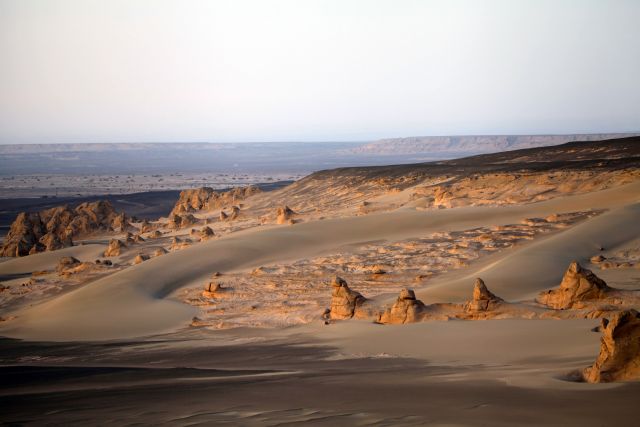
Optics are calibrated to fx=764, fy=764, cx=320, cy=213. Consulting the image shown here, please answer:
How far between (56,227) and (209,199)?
10.4 m

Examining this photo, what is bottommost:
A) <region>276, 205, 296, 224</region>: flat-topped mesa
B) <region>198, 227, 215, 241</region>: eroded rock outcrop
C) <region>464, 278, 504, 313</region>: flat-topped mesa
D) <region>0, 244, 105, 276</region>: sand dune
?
<region>0, 244, 105, 276</region>: sand dune

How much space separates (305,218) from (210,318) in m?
15.1

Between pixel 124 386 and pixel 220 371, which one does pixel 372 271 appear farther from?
pixel 124 386

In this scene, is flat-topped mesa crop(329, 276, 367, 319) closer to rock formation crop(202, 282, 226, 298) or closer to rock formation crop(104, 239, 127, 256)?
rock formation crop(202, 282, 226, 298)

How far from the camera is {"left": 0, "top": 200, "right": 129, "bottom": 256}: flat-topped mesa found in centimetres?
3453

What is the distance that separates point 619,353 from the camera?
6.79 metres

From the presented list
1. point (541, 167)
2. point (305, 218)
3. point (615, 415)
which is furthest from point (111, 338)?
point (541, 167)

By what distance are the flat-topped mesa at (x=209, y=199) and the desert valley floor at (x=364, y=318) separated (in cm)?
1315

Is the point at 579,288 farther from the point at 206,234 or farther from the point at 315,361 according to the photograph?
the point at 206,234

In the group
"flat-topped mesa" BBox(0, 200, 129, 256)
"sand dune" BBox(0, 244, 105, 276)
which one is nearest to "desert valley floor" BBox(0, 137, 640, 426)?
"sand dune" BBox(0, 244, 105, 276)

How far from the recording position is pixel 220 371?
9.23 metres

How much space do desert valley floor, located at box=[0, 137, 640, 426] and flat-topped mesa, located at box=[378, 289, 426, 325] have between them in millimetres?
24

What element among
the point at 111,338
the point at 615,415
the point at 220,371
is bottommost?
the point at 111,338

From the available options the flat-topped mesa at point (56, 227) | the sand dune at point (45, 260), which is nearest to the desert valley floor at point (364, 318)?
the sand dune at point (45, 260)
